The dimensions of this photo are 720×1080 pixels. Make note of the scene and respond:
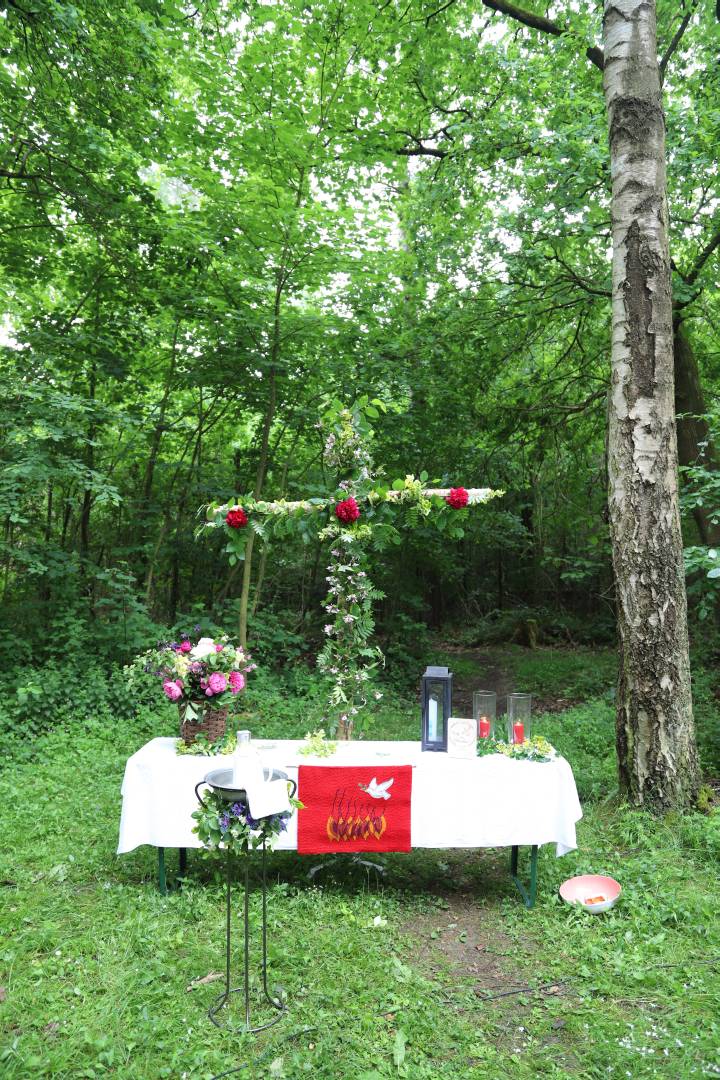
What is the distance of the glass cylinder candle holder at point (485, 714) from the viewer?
11.9 ft

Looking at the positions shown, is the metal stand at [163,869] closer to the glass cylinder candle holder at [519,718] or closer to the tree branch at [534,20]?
the glass cylinder candle holder at [519,718]

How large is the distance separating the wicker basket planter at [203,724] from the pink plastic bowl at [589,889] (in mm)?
1957

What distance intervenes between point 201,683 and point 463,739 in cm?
139

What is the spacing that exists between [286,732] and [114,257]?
16.3 ft

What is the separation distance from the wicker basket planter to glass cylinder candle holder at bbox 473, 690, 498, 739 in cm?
136

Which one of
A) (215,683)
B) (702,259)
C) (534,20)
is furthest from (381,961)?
(534,20)

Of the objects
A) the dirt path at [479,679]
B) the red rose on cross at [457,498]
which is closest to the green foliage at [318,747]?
the red rose on cross at [457,498]

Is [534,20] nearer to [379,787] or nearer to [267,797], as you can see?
[379,787]

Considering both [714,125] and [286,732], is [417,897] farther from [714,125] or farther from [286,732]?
[714,125]

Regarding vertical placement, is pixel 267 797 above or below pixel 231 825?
above

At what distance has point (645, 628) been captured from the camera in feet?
13.7

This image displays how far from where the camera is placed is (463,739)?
3529mm

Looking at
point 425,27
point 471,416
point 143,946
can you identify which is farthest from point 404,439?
point 143,946

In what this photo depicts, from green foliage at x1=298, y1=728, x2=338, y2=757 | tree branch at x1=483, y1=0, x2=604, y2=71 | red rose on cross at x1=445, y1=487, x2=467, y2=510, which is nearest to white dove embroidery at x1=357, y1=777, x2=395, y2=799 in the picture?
green foliage at x1=298, y1=728, x2=338, y2=757
